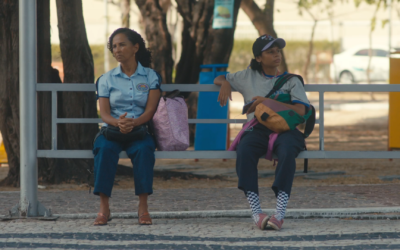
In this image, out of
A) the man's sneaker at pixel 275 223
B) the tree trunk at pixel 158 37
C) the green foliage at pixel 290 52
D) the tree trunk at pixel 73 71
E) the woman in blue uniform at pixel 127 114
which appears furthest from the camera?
the green foliage at pixel 290 52

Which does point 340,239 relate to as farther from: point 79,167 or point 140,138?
point 79,167

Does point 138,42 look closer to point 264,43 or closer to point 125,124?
point 125,124

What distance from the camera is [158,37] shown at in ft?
38.8

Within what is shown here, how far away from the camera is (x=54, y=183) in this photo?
730cm

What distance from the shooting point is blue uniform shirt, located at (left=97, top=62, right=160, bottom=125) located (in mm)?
5082

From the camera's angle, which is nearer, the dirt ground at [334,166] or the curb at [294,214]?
the curb at [294,214]

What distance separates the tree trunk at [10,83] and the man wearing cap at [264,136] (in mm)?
2659

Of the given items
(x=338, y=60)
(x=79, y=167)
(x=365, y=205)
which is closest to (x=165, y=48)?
(x=79, y=167)

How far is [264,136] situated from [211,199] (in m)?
1.25

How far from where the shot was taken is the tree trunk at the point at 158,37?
11781 mm

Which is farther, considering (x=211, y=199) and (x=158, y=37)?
(x=158, y=37)

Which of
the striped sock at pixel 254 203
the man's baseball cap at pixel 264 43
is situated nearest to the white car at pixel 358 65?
the man's baseball cap at pixel 264 43

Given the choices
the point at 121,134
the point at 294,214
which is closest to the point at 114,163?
the point at 121,134

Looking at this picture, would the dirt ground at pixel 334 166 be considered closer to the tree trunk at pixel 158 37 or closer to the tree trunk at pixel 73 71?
the tree trunk at pixel 73 71
